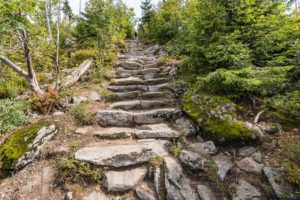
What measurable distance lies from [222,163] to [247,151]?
19.1 inches

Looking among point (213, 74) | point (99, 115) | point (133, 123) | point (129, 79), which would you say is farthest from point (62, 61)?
point (213, 74)

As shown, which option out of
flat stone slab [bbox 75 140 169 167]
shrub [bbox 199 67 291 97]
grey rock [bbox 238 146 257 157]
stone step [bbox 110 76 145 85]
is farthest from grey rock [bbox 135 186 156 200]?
stone step [bbox 110 76 145 85]

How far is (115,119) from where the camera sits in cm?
395

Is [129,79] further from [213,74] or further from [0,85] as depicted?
[0,85]

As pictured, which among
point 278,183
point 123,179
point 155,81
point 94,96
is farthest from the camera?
point 155,81

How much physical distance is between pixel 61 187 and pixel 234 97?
3.48 meters

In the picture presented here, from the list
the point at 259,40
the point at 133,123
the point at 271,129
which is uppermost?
the point at 259,40

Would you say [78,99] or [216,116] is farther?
[78,99]

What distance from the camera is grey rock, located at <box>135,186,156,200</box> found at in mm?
2420

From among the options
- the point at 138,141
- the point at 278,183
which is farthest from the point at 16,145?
the point at 278,183

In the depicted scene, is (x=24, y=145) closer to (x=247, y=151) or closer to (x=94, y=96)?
(x=94, y=96)

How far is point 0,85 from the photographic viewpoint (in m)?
4.84

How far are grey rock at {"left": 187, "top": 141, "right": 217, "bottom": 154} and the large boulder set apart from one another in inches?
104

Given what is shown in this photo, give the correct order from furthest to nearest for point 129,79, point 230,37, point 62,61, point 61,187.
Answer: point 62,61
point 129,79
point 230,37
point 61,187
